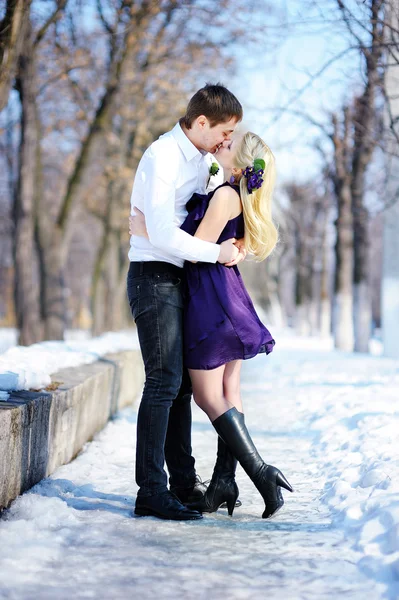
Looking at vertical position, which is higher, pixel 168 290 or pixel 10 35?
pixel 10 35

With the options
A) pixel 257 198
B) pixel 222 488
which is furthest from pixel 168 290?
pixel 222 488

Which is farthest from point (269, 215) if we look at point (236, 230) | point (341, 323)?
point (341, 323)

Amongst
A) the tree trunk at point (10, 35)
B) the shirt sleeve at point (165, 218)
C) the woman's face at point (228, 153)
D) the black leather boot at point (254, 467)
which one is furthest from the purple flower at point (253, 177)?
the tree trunk at point (10, 35)

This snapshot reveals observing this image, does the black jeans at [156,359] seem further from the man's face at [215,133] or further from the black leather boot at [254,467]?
the man's face at [215,133]

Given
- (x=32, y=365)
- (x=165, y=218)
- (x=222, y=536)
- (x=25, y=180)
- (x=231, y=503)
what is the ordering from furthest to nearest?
1. (x=25, y=180)
2. (x=32, y=365)
3. (x=231, y=503)
4. (x=165, y=218)
5. (x=222, y=536)

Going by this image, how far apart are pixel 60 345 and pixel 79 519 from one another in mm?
4863

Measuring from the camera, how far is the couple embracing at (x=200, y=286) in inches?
159

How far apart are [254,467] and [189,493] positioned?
55 cm

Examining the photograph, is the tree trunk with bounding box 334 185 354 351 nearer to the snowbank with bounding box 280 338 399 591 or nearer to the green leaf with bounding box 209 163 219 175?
the snowbank with bounding box 280 338 399 591

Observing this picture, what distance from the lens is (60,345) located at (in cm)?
873

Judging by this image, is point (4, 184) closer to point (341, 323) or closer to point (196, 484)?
point (341, 323)

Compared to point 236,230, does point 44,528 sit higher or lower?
lower

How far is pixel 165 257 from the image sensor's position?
414 centimetres

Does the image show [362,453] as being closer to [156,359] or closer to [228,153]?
[156,359]
